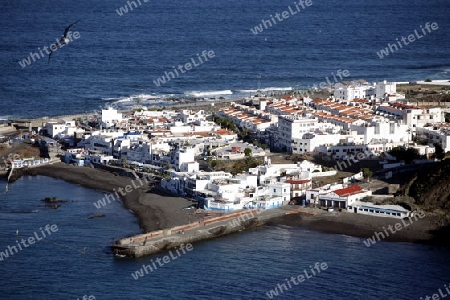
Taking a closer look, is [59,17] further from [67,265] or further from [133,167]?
[67,265]

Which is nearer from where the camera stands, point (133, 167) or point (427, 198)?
point (427, 198)

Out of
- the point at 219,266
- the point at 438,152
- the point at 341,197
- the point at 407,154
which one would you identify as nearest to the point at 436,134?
the point at 438,152

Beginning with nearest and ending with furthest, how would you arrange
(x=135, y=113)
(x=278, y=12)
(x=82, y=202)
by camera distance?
(x=82, y=202) < (x=135, y=113) < (x=278, y=12)

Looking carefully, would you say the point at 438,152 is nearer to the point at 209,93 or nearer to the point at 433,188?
the point at 433,188

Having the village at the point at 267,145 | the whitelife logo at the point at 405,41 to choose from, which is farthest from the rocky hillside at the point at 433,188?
the whitelife logo at the point at 405,41

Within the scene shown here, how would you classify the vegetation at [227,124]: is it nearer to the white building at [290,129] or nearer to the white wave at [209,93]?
the white building at [290,129]

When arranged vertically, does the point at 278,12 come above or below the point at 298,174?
above

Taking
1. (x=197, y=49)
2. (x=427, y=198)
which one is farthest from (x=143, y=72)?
(x=427, y=198)
